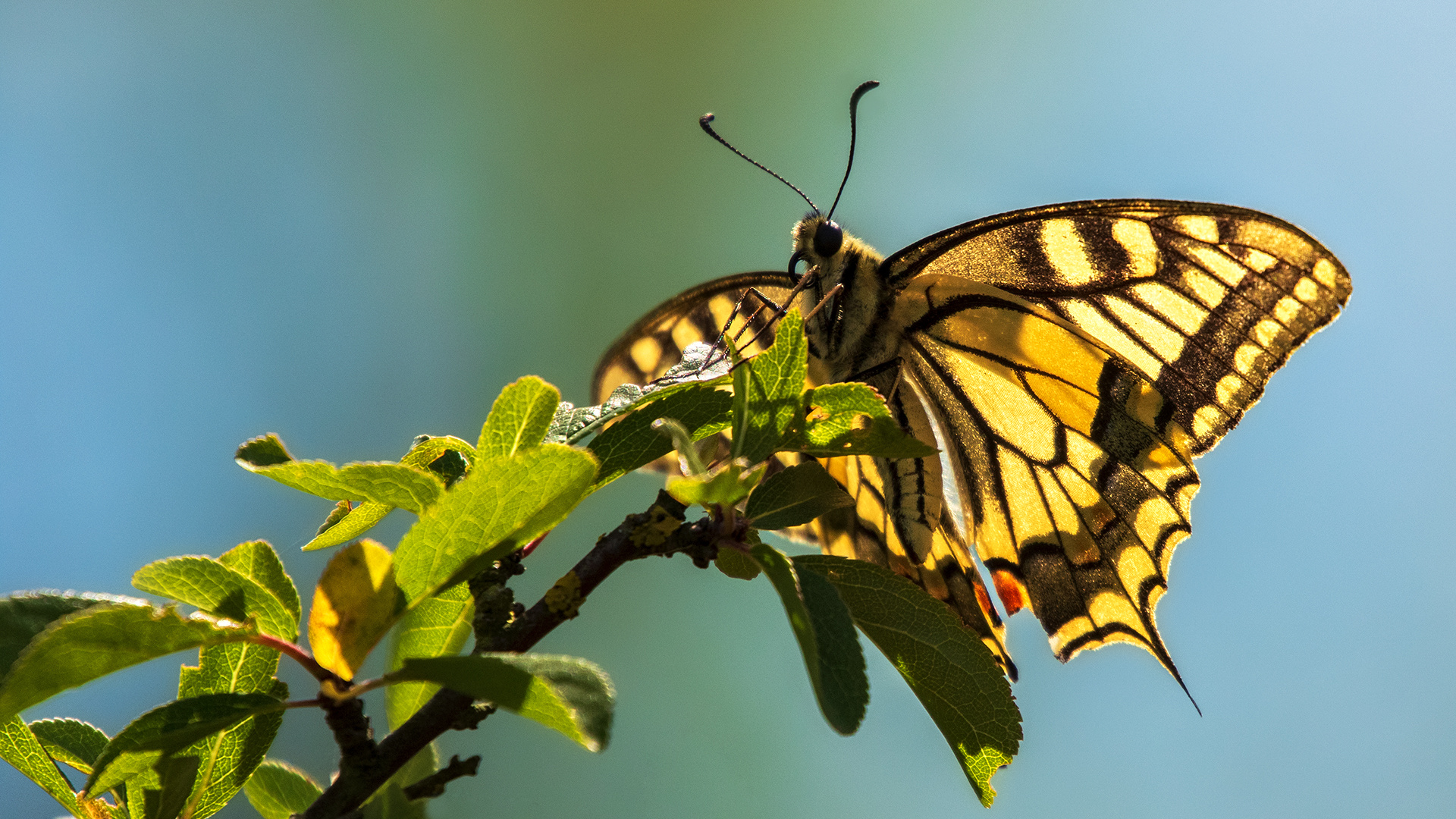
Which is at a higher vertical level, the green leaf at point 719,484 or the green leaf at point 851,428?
the green leaf at point 851,428

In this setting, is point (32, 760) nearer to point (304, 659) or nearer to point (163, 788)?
point (163, 788)

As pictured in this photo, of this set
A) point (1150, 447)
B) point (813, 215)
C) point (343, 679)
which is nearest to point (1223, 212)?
point (1150, 447)

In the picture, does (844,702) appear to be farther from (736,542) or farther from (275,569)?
(275,569)

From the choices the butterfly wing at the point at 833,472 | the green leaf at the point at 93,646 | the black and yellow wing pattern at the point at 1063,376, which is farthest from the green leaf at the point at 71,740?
the black and yellow wing pattern at the point at 1063,376

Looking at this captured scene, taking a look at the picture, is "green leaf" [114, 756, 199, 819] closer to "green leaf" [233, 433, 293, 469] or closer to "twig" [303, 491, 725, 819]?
"twig" [303, 491, 725, 819]

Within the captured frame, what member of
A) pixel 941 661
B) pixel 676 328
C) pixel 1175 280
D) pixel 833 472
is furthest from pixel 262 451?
pixel 1175 280

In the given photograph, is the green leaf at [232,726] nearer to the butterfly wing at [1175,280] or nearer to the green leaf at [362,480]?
the green leaf at [362,480]
